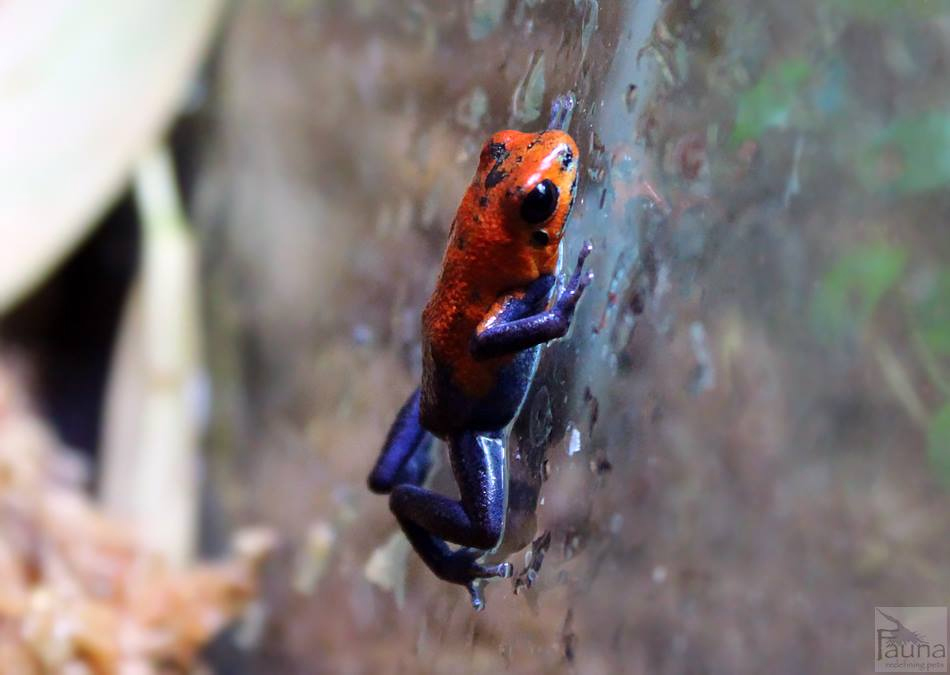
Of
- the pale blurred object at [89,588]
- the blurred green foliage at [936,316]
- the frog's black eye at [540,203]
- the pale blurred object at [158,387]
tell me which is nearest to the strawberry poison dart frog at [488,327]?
the frog's black eye at [540,203]

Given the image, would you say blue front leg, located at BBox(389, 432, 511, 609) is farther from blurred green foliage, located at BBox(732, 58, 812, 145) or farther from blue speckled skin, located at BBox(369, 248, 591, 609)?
blurred green foliage, located at BBox(732, 58, 812, 145)

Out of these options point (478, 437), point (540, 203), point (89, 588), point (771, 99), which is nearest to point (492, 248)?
point (540, 203)

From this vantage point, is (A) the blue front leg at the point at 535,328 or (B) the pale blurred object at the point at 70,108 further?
(B) the pale blurred object at the point at 70,108

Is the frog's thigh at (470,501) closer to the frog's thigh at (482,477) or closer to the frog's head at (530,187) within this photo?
the frog's thigh at (482,477)

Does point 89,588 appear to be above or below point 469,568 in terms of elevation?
below

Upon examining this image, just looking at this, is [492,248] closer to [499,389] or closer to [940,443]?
[499,389]

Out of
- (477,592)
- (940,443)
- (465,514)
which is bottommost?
(940,443)
